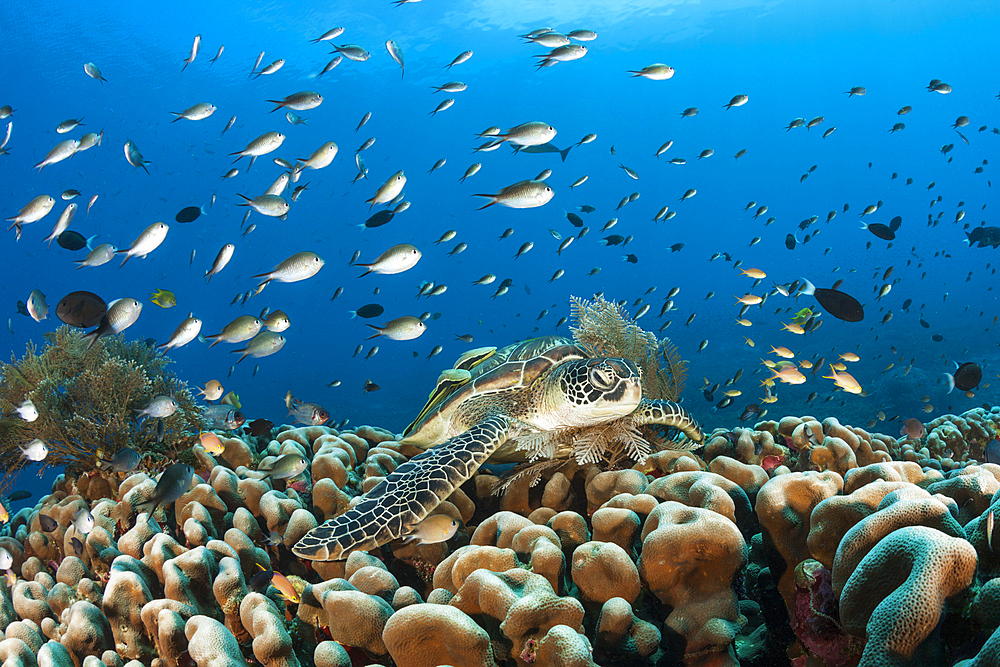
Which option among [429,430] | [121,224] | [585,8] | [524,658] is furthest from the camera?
[121,224]

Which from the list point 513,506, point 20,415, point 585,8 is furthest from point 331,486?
point 585,8

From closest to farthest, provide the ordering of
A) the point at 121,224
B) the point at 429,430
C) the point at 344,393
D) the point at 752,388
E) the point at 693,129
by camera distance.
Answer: the point at 429,430 → the point at 752,388 → the point at 344,393 → the point at 121,224 → the point at 693,129

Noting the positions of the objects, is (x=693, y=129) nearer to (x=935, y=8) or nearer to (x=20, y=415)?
(x=935, y=8)

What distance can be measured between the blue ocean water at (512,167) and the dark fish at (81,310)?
17157mm

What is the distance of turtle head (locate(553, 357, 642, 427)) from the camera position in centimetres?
291

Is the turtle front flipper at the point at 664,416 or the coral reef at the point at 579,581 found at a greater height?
the coral reef at the point at 579,581

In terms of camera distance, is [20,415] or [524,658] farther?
[20,415]

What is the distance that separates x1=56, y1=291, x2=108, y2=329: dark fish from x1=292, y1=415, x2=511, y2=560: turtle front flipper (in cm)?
309

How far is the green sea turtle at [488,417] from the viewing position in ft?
8.38

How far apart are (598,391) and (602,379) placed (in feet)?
0.28

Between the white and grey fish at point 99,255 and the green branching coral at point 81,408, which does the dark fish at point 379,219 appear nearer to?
the white and grey fish at point 99,255

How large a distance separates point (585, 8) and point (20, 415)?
2497 inches

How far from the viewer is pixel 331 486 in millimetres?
3072

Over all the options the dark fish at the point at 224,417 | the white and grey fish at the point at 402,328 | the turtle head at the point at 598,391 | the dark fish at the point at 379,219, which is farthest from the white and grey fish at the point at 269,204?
the turtle head at the point at 598,391
